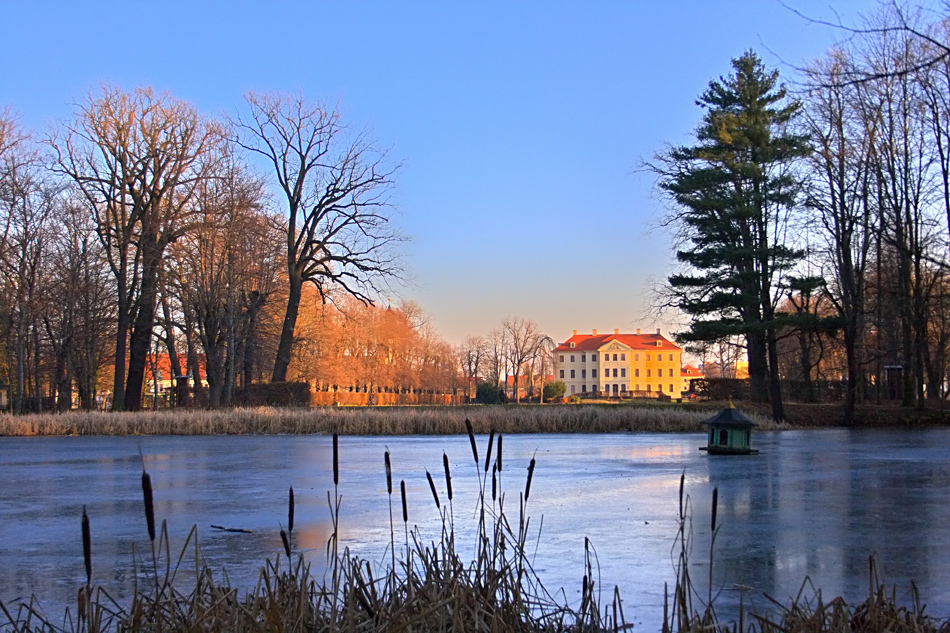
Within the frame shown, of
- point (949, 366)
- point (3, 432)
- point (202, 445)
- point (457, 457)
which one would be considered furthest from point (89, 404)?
point (949, 366)

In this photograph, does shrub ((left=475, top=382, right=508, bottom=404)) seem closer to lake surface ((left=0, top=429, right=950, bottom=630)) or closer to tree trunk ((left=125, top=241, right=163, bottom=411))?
tree trunk ((left=125, top=241, right=163, bottom=411))

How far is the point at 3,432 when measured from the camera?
960 inches

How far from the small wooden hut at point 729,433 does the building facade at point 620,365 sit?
136 metres

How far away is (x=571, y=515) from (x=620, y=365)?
5786 inches

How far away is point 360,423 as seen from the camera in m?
23.3

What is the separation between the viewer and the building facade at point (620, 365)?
151500 mm

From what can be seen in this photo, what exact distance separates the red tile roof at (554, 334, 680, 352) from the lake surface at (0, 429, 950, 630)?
141 meters

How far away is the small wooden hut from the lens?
1382 centimetres

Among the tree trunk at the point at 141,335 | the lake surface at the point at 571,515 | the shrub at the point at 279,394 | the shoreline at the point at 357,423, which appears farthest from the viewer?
the tree trunk at the point at 141,335

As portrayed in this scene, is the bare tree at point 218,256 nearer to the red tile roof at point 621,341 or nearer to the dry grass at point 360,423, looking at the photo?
the dry grass at point 360,423

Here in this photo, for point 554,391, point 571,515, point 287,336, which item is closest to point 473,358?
point 554,391

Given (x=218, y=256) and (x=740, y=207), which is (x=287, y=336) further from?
(x=740, y=207)

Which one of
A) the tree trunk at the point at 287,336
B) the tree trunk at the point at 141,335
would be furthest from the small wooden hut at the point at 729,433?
the tree trunk at the point at 287,336

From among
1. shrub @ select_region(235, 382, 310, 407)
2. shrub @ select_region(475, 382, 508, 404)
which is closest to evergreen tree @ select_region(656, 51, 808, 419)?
shrub @ select_region(235, 382, 310, 407)
